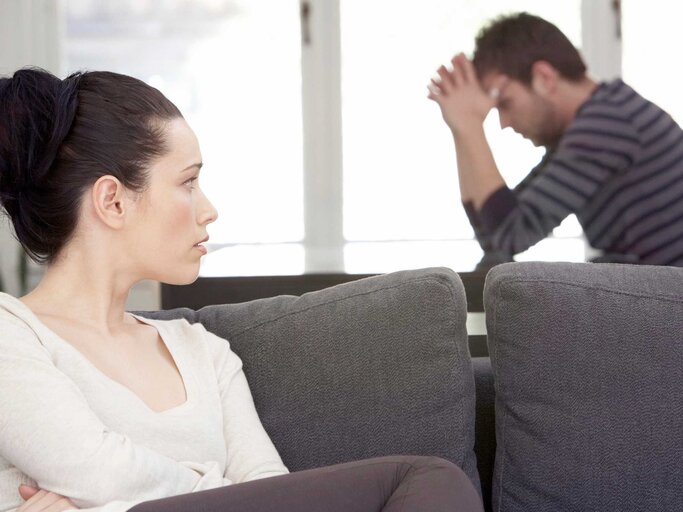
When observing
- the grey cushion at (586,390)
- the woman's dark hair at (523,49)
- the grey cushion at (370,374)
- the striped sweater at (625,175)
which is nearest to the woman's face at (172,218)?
the grey cushion at (370,374)

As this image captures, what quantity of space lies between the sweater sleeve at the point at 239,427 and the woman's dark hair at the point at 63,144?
28cm

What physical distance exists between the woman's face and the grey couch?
226 millimetres

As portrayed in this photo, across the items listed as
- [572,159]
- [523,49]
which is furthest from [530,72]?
[572,159]

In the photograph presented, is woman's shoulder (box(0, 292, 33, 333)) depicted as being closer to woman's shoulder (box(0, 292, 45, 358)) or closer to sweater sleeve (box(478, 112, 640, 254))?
woman's shoulder (box(0, 292, 45, 358))

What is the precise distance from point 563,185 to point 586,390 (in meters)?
1.25

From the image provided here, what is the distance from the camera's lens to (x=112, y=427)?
1.20 meters

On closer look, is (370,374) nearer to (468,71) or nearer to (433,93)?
(433,93)

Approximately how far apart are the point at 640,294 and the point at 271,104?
2961 mm

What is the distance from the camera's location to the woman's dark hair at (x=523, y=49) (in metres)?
3.31

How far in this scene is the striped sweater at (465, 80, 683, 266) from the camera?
2320 mm

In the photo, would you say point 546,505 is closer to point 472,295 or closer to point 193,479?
point 193,479

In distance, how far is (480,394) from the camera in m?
1.59

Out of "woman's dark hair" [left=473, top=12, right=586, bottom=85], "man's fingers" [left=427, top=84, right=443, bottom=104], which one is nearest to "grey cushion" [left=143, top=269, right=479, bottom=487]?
"woman's dark hair" [left=473, top=12, right=586, bottom=85]

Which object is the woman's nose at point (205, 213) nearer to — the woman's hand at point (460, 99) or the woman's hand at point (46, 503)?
the woman's hand at point (46, 503)
